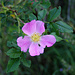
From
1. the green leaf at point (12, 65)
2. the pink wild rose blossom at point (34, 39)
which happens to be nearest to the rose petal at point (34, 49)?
the pink wild rose blossom at point (34, 39)

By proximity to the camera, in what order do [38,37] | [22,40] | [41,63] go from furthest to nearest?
1. [41,63]
2. [38,37]
3. [22,40]

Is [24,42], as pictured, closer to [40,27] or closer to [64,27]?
[40,27]

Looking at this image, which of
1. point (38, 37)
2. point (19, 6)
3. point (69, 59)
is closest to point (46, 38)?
point (38, 37)

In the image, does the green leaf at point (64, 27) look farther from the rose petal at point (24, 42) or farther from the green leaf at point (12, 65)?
the green leaf at point (12, 65)

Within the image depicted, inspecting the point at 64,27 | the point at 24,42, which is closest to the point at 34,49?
the point at 24,42

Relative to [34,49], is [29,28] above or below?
above

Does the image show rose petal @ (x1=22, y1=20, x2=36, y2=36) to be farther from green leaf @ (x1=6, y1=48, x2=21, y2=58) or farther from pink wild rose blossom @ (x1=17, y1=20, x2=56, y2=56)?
green leaf @ (x1=6, y1=48, x2=21, y2=58)

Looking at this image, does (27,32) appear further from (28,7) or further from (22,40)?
(28,7)
